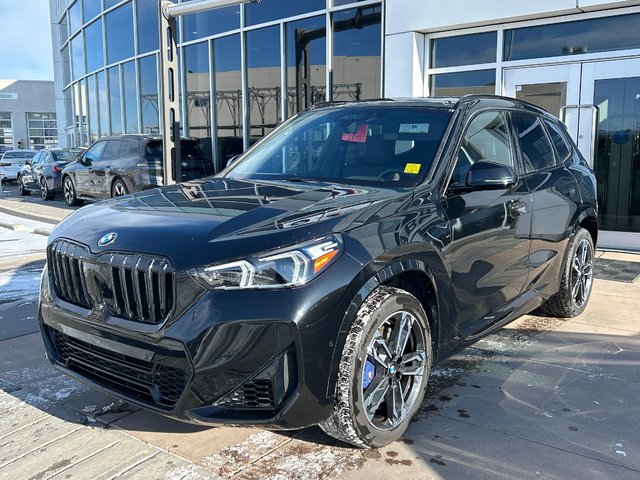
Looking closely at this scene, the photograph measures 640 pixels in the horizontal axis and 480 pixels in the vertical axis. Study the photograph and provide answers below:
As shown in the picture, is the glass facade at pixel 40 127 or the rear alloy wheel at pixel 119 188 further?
the glass facade at pixel 40 127

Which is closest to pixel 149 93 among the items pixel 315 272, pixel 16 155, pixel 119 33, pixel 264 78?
pixel 119 33

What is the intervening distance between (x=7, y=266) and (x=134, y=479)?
6.19 m

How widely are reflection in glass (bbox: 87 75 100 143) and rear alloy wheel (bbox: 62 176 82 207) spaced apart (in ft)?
28.2

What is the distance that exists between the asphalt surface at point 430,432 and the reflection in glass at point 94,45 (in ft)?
65.8

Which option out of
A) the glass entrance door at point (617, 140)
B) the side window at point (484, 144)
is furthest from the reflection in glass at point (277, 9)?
the side window at point (484, 144)

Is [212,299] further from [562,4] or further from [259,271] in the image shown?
[562,4]

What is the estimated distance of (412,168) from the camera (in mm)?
3557

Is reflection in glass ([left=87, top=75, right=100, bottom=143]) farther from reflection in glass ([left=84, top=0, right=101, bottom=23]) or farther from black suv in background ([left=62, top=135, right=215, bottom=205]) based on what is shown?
black suv in background ([left=62, top=135, right=215, bottom=205])

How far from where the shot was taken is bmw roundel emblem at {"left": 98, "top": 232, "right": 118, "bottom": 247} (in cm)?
284

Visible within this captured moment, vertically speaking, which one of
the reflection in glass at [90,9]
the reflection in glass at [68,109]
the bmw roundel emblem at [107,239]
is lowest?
the bmw roundel emblem at [107,239]

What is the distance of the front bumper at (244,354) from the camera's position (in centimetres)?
249

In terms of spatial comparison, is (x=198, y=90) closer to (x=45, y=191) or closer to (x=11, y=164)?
(x=45, y=191)

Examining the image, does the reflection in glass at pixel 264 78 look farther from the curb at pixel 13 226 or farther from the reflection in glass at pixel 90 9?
the reflection in glass at pixel 90 9

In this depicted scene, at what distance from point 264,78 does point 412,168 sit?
10.2 meters
